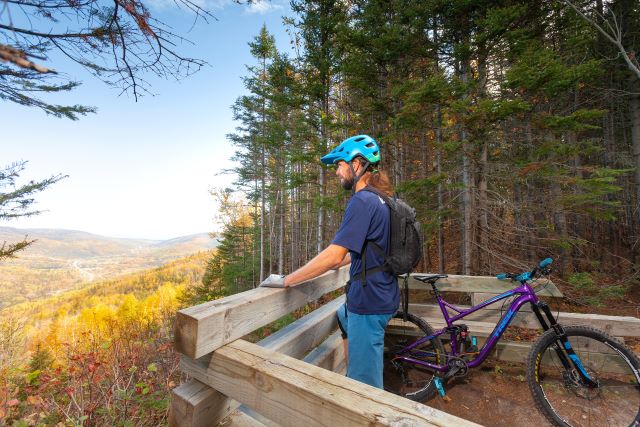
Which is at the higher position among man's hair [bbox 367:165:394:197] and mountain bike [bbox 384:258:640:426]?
man's hair [bbox 367:165:394:197]

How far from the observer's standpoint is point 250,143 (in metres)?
25.3

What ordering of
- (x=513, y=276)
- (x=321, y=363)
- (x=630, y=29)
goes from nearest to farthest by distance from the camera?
(x=321, y=363), (x=513, y=276), (x=630, y=29)

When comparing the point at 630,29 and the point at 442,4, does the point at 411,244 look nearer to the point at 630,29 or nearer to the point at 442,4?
the point at 442,4

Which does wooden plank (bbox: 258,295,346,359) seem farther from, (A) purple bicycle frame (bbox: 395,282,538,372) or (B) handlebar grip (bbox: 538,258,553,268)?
(B) handlebar grip (bbox: 538,258,553,268)

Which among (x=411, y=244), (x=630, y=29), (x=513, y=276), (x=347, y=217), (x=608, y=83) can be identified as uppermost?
(x=630, y=29)

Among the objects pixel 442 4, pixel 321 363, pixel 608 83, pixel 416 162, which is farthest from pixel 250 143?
pixel 321 363

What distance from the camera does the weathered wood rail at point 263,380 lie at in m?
1.04

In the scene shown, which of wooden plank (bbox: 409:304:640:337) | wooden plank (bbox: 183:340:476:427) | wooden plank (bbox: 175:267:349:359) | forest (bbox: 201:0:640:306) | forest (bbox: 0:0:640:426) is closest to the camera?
wooden plank (bbox: 183:340:476:427)

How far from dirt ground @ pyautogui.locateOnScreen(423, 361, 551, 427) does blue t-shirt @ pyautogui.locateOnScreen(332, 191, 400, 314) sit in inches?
72.4

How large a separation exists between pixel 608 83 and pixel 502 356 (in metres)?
15.0

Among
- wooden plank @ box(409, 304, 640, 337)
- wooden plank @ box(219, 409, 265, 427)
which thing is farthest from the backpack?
wooden plank @ box(409, 304, 640, 337)

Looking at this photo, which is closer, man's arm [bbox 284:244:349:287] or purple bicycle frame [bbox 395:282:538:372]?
man's arm [bbox 284:244:349:287]

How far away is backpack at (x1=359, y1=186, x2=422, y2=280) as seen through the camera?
2127 mm

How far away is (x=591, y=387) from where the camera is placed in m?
2.74
